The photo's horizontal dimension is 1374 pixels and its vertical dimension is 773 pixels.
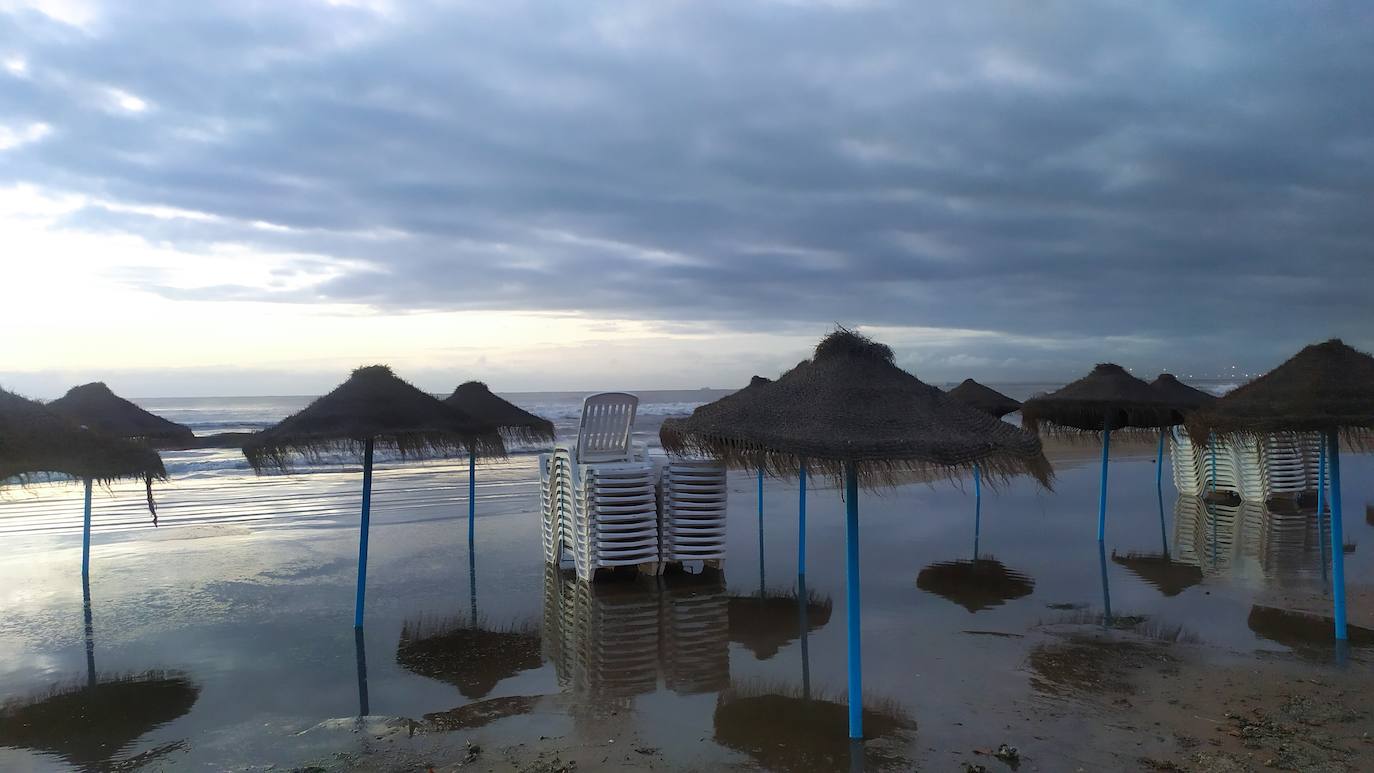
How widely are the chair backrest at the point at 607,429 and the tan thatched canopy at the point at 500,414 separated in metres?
1.58

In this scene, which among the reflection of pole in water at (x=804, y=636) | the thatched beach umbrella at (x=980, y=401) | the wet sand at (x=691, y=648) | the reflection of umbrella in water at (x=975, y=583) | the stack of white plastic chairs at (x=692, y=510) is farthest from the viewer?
the thatched beach umbrella at (x=980, y=401)

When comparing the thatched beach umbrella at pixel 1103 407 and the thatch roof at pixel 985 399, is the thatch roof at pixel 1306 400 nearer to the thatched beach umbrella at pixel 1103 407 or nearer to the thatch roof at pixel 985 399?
the thatched beach umbrella at pixel 1103 407

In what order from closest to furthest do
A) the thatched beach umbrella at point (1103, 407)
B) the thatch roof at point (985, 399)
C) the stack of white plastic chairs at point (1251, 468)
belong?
the thatched beach umbrella at point (1103, 407)
the stack of white plastic chairs at point (1251, 468)
the thatch roof at point (985, 399)

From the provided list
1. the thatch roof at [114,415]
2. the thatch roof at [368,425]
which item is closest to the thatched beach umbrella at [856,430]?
the thatch roof at [368,425]

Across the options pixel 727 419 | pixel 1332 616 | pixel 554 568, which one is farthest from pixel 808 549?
A: pixel 727 419

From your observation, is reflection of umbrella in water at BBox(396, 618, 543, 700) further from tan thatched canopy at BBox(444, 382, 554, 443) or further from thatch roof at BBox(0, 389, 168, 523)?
tan thatched canopy at BBox(444, 382, 554, 443)

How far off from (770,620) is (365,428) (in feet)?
13.9

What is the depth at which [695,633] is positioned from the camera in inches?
303

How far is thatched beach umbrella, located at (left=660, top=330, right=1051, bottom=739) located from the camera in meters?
4.70

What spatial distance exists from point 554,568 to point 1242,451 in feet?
42.2

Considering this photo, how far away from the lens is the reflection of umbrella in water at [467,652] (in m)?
6.52

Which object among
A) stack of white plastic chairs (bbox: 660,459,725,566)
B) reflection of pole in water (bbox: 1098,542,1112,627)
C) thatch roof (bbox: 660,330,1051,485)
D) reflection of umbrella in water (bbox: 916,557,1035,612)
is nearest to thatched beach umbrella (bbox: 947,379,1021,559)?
reflection of pole in water (bbox: 1098,542,1112,627)

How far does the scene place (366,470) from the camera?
7973 mm

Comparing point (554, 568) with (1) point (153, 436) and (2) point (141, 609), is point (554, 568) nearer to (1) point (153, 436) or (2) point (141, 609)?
(2) point (141, 609)
